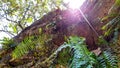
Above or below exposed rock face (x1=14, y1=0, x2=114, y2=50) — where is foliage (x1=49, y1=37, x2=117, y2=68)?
below

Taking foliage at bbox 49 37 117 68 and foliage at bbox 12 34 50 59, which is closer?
foliage at bbox 49 37 117 68

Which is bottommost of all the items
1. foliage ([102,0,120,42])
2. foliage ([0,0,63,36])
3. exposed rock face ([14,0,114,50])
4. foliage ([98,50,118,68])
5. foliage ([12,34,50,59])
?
foliage ([98,50,118,68])

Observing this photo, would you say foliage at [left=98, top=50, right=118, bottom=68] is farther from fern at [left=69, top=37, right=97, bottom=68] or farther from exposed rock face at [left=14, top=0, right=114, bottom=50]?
exposed rock face at [left=14, top=0, right=114, bottom=50]

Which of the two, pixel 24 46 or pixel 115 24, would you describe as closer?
pixel 115 24

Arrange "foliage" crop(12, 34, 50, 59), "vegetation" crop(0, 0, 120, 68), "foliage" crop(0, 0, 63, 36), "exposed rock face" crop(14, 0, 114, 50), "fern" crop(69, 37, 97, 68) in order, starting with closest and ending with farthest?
"fern" crop(69, 37, 97, 68) → "vegetation" crop(0, 0, 120, 68) → "foliage" crop(12, 34, 50, 59) → "exposed rock face" crop(14, 0, 114, 50) → "foliage" crop(0, 0, 63, 36)

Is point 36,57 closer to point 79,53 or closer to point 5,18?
point 79,53

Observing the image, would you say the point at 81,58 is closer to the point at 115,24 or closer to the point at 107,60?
the point at 107,60

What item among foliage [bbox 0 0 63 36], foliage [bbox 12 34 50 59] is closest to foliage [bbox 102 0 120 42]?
foliage [bbox 12 34 50 59]

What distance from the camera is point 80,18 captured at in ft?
15.9

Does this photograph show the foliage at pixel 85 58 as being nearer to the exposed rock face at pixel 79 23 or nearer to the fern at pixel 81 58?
the fern at pixel 81 58

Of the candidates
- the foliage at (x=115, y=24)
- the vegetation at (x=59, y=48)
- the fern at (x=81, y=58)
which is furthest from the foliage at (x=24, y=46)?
the foliage at (x=115, y=24)

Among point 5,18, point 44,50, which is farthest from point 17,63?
point 5,18

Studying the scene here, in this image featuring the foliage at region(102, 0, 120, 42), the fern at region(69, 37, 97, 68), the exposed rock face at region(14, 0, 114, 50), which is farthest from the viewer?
the exposed rock face at region(14, 0, 114, 50)

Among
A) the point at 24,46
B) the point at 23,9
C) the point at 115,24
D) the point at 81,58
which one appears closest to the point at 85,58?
the point at 81,58
